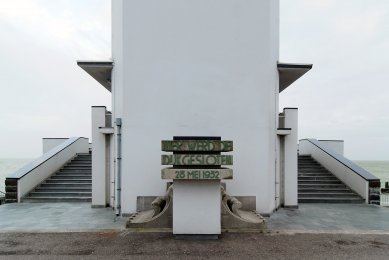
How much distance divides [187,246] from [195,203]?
1.18 m

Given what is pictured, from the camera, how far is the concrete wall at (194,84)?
9.80 meters

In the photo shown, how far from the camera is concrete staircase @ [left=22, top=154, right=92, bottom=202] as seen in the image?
40.3ft

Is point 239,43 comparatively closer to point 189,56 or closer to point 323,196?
point 189,56

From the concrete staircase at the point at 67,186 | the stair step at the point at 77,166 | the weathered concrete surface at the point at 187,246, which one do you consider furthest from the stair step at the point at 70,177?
the weathered concrete surface at the point at 187,246

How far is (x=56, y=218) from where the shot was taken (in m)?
9.45

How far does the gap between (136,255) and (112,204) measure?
Answer: 511 cm

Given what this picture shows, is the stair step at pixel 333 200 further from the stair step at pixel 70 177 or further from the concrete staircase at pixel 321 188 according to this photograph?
the stair step at pixel 70 177

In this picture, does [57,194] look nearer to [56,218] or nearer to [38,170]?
[38,170]

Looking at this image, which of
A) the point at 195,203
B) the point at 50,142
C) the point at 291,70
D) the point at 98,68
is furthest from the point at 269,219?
the point at 50,142

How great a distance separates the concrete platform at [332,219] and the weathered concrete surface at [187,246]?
54 centimetres

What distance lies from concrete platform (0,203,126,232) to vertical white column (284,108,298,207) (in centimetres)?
698

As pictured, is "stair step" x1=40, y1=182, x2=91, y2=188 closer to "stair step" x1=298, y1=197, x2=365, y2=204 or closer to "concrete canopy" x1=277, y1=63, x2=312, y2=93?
"stair step" x1=298, y1=197, x2=365, y2=204

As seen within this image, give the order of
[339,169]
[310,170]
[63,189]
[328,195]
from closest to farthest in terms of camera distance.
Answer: [328,195] → [63,189] → [339,169] → [310,170]

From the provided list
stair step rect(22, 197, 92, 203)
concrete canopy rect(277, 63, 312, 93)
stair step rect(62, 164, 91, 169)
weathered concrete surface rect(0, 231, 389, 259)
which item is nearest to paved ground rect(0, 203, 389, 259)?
weathered concrete surface rect(0, 231, 389, 259)
